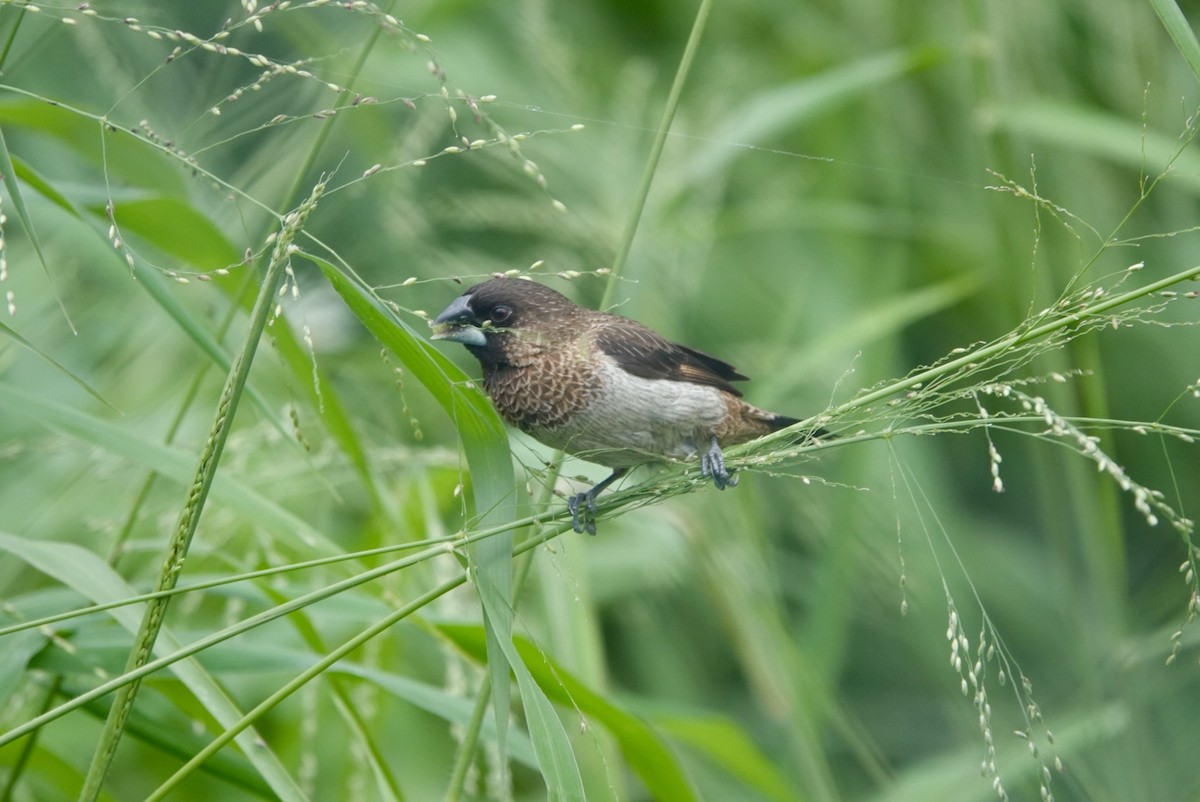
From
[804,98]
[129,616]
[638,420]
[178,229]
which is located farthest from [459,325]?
[804,98]

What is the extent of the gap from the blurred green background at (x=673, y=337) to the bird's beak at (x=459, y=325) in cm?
23

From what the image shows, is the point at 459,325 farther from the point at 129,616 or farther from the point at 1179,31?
the point at 1179,31

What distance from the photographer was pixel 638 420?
8.39 ft

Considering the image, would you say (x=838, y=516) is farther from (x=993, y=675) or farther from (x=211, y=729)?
(x=211, y=729)

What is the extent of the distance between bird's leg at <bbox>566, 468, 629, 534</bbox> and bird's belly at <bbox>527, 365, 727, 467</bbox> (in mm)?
53

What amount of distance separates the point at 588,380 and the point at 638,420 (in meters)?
0.14

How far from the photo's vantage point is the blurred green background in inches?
87.1

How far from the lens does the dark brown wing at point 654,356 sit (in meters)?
2.62

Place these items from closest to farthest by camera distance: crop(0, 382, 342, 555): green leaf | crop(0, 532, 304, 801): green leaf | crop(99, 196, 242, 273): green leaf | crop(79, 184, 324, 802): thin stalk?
crop(79, 184, 324, 802): thin stalk
crop(0, 532, 304, 801): green leaf
crop(0, 382, 342, 555): green leaf
crop(99, 196, 242, 273): green leaf

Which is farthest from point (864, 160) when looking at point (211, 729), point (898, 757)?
point (211, 729)

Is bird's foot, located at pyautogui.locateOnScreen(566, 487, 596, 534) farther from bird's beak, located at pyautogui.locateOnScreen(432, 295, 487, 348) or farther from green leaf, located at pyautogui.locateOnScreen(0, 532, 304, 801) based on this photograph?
green leaf, located at pyautogui.locateOnScreen(0, 532, 304, 801)

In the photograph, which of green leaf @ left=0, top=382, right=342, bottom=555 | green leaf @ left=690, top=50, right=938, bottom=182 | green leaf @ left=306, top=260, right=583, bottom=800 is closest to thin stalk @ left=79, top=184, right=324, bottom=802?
green leaf @ left=306, top=260, right=583, bottom=800

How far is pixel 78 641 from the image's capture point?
2047 mm

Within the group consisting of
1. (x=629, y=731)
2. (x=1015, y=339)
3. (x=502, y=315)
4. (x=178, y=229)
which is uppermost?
(x=1015, y=339)
